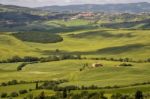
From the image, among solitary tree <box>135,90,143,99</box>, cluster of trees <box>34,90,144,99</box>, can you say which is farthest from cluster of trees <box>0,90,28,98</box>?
solitary tree <box>135,90,143,99</box>

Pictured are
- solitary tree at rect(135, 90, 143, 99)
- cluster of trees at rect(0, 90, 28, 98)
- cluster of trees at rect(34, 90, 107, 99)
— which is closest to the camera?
solitary tree at rect(135, 90, 143, 99)

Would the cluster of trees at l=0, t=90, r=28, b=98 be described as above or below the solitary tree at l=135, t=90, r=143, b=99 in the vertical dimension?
below

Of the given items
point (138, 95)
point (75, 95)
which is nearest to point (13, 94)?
point (75, 95)

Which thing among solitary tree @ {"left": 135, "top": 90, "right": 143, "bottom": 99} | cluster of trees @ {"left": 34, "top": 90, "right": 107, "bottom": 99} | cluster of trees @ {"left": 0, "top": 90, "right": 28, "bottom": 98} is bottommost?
cluster of trees @ {"left": 0, "top": 90, "right": 28, "bottom": 98}

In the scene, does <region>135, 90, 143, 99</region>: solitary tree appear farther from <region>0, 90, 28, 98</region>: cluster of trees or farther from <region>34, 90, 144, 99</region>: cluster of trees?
<region>0, 90, 28, 98</region>: cluster of trees

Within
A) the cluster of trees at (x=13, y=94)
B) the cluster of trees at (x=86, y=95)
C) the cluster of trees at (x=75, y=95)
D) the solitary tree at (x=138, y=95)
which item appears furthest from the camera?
the cluster of trees at (x=13, y=94)

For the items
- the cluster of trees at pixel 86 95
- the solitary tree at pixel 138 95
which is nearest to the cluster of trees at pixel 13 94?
the cluster of trees at pixel 86 95

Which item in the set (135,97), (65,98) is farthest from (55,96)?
(135,97)

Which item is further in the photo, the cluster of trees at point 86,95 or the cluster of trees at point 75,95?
the cluster of trees at point 75,95

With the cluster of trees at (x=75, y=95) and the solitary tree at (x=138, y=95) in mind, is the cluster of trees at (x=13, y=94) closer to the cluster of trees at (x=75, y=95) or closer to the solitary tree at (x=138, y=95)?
the cluster of trees at (x=75, y=95)

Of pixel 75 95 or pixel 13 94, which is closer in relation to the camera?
pixel 75 95

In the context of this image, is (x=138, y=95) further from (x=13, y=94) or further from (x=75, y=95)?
(x=13, y=94)

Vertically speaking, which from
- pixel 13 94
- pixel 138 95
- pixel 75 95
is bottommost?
pixel 13 94
